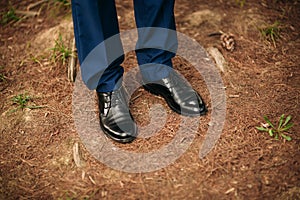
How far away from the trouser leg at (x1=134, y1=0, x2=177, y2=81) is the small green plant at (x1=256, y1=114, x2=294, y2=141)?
58 cm

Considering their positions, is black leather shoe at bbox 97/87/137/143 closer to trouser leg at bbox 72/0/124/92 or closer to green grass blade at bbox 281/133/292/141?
trouser leg at bbox 72/0/124/92

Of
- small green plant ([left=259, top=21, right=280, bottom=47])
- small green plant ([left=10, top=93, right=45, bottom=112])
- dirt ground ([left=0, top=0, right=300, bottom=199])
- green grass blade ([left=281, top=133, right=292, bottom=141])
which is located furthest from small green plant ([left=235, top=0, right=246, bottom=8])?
small green plant ([left=10, top=93, right=45, bottom=112])

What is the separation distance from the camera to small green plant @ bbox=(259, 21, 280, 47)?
230 centimetres

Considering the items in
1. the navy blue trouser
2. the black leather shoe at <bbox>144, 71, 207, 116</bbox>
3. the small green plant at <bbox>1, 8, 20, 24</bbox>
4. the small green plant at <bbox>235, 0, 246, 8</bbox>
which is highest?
the navy blue trouser

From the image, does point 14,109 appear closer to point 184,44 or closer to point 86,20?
point 86,20

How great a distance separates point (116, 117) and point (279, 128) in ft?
2.71

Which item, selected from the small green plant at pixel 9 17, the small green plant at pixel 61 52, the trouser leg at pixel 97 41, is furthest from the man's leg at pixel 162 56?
the small green plant at pixel 9 17

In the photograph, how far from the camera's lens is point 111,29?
1684 mm

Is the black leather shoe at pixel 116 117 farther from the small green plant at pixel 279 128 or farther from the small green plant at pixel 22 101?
the small green plant at pixel 279 128

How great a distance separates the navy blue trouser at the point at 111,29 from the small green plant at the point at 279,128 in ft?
1.91

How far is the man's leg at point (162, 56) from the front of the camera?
171cm

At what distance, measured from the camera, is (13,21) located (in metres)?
2.61

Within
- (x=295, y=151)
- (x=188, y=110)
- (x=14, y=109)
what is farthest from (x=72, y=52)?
(x=295, y=151)

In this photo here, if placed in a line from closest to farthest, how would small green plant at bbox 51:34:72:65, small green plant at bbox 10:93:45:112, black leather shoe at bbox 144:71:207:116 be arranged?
black leather shoe at bbox 144:71:207:116, small green plant at bbox 10:93:45:112, small green plant at bbox 51:34:72:65
